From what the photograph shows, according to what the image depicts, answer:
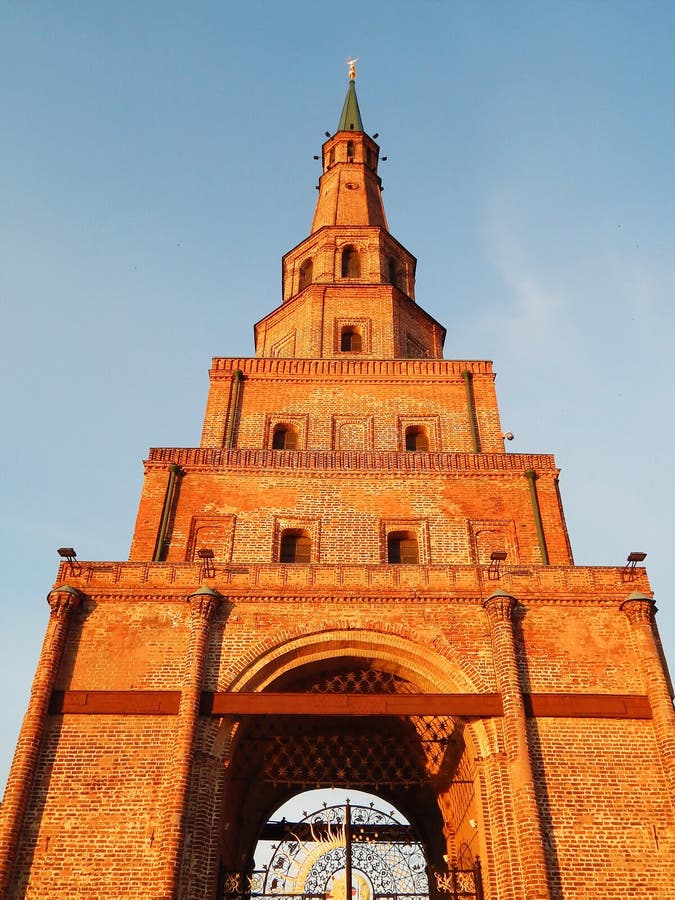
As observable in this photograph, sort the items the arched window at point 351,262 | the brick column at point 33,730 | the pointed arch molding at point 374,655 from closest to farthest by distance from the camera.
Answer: the brick column at point 33,730
the pointed arch molding at point 374,655
the arched window at point 351,262

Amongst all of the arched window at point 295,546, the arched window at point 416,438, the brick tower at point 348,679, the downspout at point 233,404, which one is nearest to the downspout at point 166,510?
the brick tower at point 348,679

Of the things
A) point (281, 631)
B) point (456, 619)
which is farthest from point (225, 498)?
point (456, 619)

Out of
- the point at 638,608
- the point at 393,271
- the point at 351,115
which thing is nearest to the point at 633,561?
the point at 638,608

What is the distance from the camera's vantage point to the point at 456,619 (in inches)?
622

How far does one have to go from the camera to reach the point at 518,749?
543 inches

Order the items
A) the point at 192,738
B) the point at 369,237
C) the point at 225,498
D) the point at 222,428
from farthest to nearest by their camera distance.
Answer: the point at 369,237 < the point at 222,428 < the point at 225,498 < the point at 192,738

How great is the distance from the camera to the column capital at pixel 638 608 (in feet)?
51.2

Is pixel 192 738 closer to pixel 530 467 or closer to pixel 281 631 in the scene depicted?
pixel 281 631

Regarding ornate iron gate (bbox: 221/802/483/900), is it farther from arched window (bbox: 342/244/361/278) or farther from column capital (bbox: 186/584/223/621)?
arched window (bbox: 342/244/361/278)

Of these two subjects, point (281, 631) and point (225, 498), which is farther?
point (225, 498)

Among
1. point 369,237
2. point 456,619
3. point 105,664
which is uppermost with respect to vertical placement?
point 369,237

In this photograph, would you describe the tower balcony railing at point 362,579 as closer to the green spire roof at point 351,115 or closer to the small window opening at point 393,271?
the small window opening at point 393,271

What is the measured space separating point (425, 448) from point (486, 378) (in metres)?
2.93

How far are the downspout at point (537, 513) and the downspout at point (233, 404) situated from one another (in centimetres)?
762
